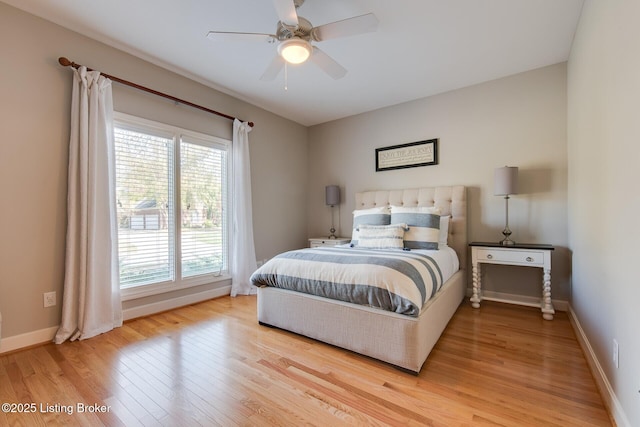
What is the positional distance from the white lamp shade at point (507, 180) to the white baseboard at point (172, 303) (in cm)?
342

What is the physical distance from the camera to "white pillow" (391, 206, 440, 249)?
2986 mm

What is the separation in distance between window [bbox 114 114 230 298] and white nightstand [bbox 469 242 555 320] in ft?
9.80

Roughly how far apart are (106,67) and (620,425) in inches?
169

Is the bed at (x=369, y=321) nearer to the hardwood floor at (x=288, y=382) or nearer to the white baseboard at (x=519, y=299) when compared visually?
the hardwood floor at (x=288, y=382)

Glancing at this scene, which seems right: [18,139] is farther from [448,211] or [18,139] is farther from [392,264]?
[448,211]

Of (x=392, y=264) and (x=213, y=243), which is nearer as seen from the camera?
(x=392, y=264)

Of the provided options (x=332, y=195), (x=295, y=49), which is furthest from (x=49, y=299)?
(x=332, y=195)

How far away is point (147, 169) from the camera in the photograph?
2.93 metres

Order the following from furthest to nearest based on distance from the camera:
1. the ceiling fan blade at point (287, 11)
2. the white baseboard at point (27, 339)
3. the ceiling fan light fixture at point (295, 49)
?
the white baseboard at point (27, 339) < the ceiling fan light fixture at point (295, 49) < the ceiling fan blade at point (287, 11)

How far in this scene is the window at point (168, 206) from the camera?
2.78 m

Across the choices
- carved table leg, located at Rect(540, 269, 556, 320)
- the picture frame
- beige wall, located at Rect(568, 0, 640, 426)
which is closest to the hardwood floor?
carved table leg, located at Rect(540, 269, 556, 320)

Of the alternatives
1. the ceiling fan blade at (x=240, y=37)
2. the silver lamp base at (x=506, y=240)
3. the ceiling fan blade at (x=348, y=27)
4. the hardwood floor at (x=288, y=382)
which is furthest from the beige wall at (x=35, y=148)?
the silver lamp base at (x=506, y=240)

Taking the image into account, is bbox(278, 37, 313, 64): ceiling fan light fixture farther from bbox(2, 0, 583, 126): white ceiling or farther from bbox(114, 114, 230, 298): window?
bbox(114, 114, 230, 298): window

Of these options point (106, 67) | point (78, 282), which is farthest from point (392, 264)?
point (106, 67)
